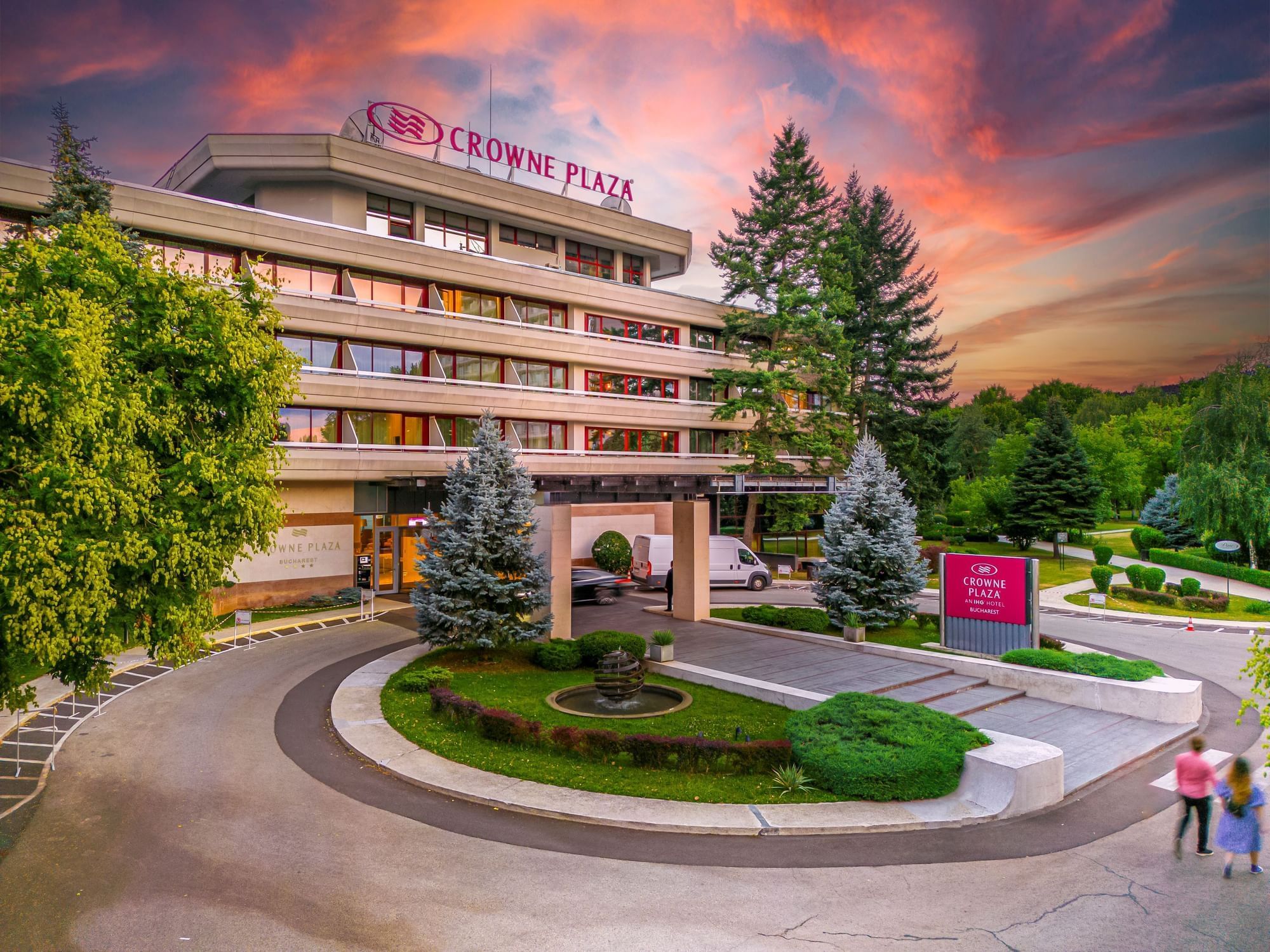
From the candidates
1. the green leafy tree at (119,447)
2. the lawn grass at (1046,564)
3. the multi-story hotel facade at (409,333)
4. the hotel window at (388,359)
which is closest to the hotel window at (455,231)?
the multi-story hotel facade at (409,333)

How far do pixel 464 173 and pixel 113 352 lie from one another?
29229mm

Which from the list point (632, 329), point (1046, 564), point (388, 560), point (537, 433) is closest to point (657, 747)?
point (388, 560)

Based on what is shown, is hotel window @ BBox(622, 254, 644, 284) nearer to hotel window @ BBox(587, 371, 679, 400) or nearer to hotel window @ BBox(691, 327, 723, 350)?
hotel window @ BBox(691, 327, 723, 350)

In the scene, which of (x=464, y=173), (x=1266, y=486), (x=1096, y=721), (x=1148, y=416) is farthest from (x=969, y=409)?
(x=1096, y=721)

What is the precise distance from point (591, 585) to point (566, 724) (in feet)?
49.6

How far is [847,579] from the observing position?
23406mm

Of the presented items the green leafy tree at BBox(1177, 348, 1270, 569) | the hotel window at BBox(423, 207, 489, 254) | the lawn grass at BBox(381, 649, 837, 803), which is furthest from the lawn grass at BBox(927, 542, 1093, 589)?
the hotel window at BBox(423, 207, 489, 254)

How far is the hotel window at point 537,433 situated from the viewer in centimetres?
3766

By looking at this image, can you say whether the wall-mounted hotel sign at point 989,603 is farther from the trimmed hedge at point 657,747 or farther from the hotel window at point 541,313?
the hotel window at point 541,313

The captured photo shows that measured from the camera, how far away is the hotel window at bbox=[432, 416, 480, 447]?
115ft

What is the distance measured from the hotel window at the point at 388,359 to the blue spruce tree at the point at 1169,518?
141ft

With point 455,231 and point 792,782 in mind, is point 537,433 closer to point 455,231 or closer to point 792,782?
point 455,231

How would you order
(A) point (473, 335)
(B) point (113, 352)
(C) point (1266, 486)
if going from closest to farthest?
1. (B) point (113, 352)
2. (A) point (473, 335)
3. (C) point (1266, 486)

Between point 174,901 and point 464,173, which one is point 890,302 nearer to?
point 464,173
